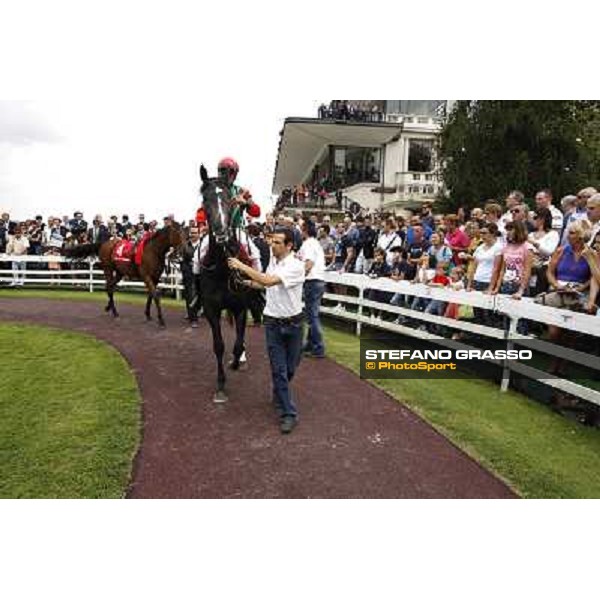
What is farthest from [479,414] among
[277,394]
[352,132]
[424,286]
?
[352,132]

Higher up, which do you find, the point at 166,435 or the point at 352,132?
the point at 352,132

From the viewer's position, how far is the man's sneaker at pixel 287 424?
15.6 feet

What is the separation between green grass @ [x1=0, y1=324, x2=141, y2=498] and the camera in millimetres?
3795

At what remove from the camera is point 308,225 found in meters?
8.11

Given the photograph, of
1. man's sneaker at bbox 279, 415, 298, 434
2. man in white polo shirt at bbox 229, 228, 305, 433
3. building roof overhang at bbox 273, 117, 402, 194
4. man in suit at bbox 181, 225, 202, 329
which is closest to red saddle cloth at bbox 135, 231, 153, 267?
man in suit at bbox 181, 225, 202, 329

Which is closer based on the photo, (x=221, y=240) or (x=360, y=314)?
(x=221, y=240)

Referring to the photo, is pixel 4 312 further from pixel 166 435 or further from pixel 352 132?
pixel 352 132

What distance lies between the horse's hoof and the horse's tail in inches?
338

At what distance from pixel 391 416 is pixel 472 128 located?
17.7m

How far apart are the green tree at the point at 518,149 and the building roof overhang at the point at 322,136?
6314 mm

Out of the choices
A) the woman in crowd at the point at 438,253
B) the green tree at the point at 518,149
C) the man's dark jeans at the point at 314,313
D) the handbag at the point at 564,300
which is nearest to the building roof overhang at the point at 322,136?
the green tree at the point at 518,149

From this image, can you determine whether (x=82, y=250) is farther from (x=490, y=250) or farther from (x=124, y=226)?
(x=490, y=250)

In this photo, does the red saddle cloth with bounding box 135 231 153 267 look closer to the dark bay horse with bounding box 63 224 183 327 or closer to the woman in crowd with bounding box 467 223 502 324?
the dark bay horse with bounding box 63 224 183 327

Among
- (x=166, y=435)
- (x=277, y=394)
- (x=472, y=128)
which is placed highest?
(x=472, y=128)
